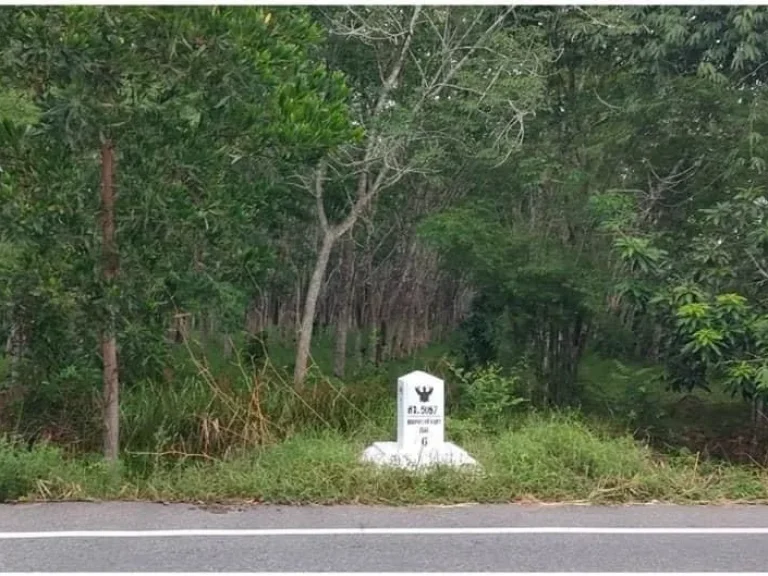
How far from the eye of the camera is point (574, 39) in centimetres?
1201

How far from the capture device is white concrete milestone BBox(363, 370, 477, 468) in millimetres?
6414

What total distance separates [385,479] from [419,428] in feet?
2.78

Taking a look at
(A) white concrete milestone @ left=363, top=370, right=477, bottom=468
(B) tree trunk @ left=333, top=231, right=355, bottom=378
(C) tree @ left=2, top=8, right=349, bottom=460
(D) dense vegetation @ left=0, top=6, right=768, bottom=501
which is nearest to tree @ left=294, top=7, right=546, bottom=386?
(D) dense vegetation @ left=0, top=6, right=768, bottom=501

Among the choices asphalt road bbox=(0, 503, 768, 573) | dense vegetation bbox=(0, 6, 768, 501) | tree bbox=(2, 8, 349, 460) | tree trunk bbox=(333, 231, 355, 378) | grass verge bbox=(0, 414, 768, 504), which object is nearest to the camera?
asphalt road bbox=(0, 503, 768, 573)

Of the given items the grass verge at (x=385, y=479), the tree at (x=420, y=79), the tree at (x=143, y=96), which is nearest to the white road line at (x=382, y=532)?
the grass verge at (x=385, y=479)

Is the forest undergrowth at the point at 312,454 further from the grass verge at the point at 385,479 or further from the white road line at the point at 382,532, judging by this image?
the white road line at the point at 382,532

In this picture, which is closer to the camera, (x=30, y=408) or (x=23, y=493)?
(x=23, y=493)

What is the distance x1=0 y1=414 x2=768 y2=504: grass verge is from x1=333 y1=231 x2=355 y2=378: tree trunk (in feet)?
27.9

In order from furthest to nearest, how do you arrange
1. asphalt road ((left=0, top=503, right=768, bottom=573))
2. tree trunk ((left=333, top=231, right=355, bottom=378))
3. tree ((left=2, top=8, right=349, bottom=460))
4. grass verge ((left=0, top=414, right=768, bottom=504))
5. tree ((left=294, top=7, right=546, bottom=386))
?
tree trunk ((left=333, top=231, right=355, bottom=378)), tree ((left=294, top=7, right=546, bottom=386)), tree ((left=2, top=8, right=349, bottom=460)), grass verge ((left=0, top=414, right=768, bottom=504)), asphalt road ((left=0, top=503, right=768, bottom=573))

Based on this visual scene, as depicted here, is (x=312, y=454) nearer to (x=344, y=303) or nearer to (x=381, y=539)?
(x=381, y=539)

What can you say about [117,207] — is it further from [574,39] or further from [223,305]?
[574,39]

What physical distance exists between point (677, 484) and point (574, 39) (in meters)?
7.62

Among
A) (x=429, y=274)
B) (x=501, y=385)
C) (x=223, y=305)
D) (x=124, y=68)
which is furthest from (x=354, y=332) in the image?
(x=124, y=68)

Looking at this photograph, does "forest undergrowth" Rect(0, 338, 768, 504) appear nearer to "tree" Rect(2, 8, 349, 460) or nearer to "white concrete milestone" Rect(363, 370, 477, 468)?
"white concrete milestone" Rect(363, 370, 477, 468)
